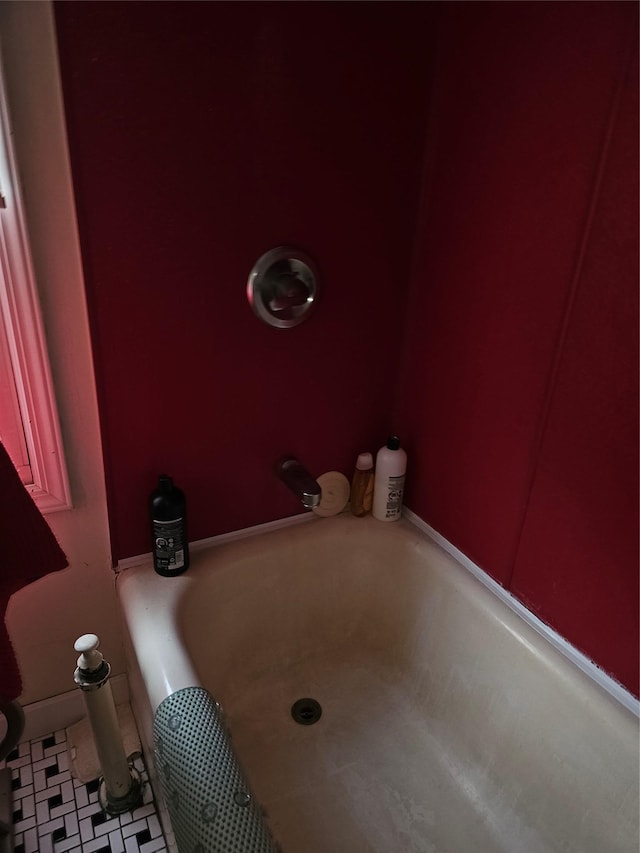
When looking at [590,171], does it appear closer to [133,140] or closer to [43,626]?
[133,140]

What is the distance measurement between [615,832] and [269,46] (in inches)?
57.1

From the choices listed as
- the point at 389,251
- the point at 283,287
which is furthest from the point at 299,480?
the point at 389,251

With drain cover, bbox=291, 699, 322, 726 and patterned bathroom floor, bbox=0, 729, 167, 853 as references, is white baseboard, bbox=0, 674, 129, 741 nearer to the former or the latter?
patterned bathroom floor, bbox=0, 729, 167, 853

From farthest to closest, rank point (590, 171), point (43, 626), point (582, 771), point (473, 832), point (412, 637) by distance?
point (412, 637), point (43, 626), point (473, 832), point (582, 771), point (590, 171)

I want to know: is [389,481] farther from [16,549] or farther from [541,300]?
[16,549]

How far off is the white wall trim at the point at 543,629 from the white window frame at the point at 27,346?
0.84 meters

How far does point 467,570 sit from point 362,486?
12.5 inches

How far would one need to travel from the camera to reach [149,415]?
3.67 ft

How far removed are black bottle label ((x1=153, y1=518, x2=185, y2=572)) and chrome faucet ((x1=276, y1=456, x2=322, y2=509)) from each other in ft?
0.80

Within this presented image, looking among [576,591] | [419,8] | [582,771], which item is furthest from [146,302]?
[582,771]

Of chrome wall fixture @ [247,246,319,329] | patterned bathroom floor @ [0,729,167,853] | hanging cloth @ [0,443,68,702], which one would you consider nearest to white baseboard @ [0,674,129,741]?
patterned bathroom floor @ [0,729,167,853]

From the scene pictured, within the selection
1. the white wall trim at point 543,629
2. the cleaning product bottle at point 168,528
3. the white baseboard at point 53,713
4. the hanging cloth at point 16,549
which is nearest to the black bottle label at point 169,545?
the cleaning product bottle at point 168,528

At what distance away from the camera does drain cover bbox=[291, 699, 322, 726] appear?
130cm

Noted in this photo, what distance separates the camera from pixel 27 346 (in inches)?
40.1
